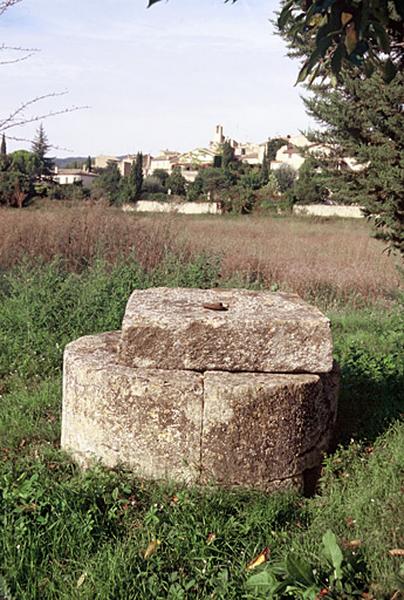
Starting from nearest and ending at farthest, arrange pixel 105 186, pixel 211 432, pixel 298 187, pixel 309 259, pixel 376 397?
pixel 211 432, pixel 376 397, pixel 309 259, pixel 298 187, pixel 105 186

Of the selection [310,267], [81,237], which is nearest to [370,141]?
[310,267]

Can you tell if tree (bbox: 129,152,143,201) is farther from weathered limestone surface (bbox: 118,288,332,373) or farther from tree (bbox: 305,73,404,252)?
weathered limestone surface (bbox: 118,288,332,373)

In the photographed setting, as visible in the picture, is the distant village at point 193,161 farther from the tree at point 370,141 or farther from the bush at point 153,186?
the tree at point 370,141

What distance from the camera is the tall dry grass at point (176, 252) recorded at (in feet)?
30.8

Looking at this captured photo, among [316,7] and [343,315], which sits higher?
[316,7]

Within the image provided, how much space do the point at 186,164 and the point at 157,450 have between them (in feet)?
242

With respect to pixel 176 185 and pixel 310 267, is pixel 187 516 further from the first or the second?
pixel 176 185

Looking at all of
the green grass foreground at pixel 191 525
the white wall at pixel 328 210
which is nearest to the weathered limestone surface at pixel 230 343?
the green grass foreground at pixel 191 525

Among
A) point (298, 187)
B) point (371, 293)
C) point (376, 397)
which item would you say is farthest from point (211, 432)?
point (298, 187)

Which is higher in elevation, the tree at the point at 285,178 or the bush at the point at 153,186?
the tree at the point at 285,178

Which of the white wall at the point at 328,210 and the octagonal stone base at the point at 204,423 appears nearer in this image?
the octagonal stone base at the point at 204,423

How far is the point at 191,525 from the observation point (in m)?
2.89

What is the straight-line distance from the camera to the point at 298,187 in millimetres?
33312

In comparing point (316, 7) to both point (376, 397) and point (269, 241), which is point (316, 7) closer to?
point (376, 397)
